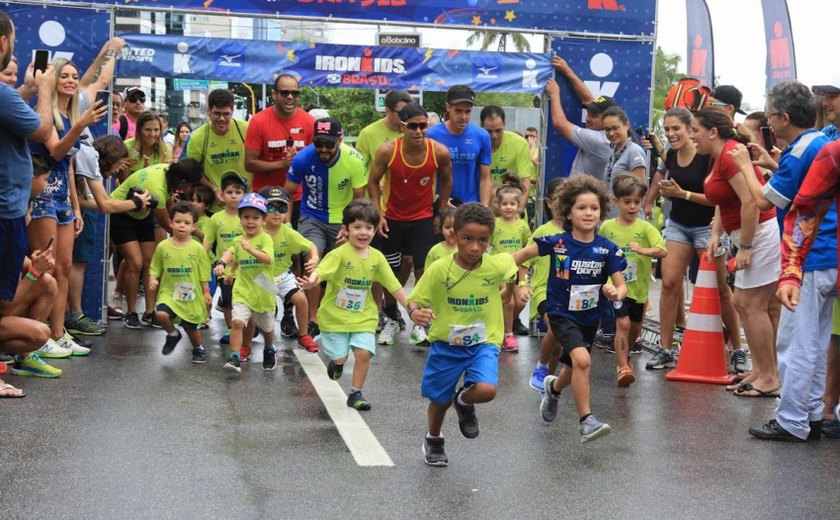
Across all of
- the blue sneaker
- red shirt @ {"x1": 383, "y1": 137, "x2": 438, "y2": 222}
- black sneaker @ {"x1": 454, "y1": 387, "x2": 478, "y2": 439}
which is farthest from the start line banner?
black sneaker @ {"x1": 454, "y1": 387, "x2": 478, "y2": 439}

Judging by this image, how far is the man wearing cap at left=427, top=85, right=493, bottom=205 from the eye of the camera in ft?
38.3

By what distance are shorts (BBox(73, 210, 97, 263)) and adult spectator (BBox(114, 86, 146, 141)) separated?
2.72 meters

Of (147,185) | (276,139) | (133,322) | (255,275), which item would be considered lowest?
(133,322)

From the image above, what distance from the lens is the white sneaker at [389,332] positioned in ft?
36.4

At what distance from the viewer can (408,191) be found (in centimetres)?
1134

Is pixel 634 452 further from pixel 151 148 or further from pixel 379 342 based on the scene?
pixel 151 148

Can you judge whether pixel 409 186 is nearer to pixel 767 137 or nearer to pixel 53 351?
pixel 767 137

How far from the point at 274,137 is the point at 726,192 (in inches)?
176

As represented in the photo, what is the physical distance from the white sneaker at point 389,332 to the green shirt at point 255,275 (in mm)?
1584

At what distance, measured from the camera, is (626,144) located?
11336mm

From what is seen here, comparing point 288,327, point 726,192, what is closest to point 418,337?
point 288,327

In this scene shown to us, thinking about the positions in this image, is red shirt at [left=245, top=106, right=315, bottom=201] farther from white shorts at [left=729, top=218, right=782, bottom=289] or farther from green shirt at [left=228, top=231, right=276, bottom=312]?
white shorts at [left=729, top=218, right=782, bottom=289]

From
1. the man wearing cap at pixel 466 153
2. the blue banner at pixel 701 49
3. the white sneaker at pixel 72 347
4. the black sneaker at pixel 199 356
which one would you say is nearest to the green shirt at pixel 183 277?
the black sneaker at pixel 199 356

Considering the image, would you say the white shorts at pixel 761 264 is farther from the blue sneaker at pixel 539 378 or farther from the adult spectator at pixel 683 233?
the blue sneaker at pixel 539 378
